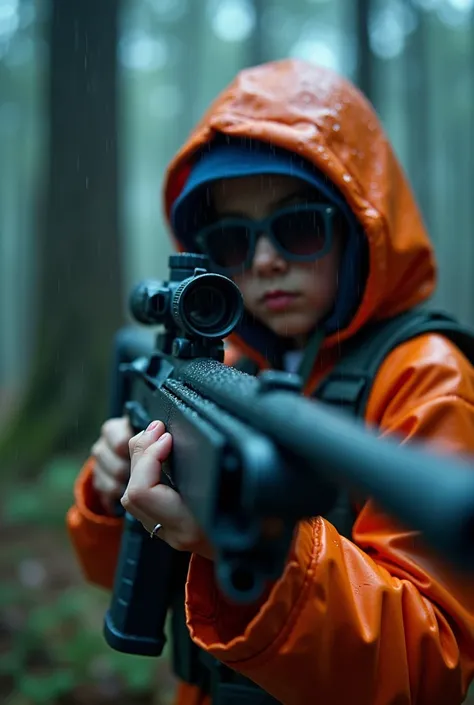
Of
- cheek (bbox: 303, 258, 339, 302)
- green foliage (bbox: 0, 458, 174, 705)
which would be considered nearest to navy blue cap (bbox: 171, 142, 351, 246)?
cheek (bbox: 303, 258, 339, 302)

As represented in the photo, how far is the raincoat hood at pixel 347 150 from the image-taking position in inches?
98.9

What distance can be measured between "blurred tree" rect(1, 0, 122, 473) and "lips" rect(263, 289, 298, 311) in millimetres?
5053

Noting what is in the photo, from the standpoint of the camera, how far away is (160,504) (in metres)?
1.45

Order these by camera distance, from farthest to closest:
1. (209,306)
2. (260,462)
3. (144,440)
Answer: (209,306), (144,440), (260,462)

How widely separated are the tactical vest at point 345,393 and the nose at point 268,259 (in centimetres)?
44

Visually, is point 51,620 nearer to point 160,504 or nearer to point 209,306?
point 209,306

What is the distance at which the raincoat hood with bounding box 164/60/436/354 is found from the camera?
2512 millimetres

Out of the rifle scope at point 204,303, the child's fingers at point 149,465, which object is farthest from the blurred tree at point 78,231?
the child's fingers at point 149,465

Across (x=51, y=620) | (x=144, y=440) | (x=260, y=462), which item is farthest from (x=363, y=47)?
(x=260, y=462)

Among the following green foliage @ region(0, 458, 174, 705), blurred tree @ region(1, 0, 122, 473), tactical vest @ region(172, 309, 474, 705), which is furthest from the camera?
blurred tree @ region(1, 0, 122, 473)

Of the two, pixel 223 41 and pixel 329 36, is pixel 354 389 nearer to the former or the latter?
pixel 329 36

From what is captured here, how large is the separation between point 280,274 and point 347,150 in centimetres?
Answer: 61

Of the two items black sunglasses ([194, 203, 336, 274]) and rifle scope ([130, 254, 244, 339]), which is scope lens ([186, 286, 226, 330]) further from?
black sunglasses ([194, 203, 336, 274])

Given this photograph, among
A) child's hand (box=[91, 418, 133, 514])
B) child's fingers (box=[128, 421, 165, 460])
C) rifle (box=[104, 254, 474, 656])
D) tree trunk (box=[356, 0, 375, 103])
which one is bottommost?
child's hand (box=[91, 418, 133, 514])
